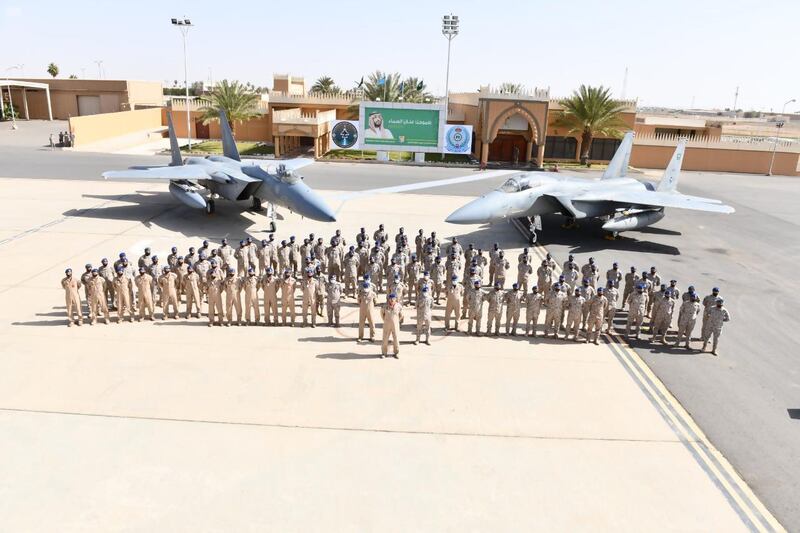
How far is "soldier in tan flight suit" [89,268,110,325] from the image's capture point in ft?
35.6

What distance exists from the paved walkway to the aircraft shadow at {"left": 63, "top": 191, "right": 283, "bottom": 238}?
304 inches

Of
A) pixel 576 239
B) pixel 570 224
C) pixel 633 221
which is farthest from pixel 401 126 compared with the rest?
pixel 633 221

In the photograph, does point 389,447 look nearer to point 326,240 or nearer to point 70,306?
point 70,306

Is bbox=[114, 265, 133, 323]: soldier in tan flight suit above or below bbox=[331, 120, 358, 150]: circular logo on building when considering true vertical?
below

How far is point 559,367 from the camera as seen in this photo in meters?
10.0

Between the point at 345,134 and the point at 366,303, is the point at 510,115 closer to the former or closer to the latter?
the point at 345,134

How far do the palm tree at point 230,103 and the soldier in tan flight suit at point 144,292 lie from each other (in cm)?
3337

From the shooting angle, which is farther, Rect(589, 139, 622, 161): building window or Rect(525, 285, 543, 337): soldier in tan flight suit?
Rect(589, 139, 622, 161): building window

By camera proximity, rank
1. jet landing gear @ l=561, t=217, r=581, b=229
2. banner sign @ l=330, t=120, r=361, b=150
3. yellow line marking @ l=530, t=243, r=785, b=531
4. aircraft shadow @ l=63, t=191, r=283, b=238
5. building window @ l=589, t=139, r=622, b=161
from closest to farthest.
Result: yellow line marking @ l=530, t=243, r=785, b=531 < aircraft shadow @ l=63, t=191, r=283, b=238 < jet landing gear @ l=561, t=217, r=581, b=229 < banner sign @ l=330, t=120, r=361, b=150 < building window @ l=589, t=139, r=622, b=161

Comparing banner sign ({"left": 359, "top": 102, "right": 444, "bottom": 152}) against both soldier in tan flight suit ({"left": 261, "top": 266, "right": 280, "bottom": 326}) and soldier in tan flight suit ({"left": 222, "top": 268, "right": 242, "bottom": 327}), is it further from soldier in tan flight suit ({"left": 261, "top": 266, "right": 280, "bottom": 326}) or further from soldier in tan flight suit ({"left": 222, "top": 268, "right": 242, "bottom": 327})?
soldier in tan flight suit ({"left": 222, "top": 268, "right": 242, "bottom": 327})

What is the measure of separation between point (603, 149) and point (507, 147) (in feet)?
25.0

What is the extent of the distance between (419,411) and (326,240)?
10.7 meters

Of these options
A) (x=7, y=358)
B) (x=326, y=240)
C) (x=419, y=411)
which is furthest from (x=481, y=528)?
(x=326, y=240)

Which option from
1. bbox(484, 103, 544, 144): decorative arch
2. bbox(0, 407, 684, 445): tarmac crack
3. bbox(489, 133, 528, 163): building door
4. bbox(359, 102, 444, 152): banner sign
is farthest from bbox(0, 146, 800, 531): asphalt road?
bbox(489, 133, 528, 163): building door
